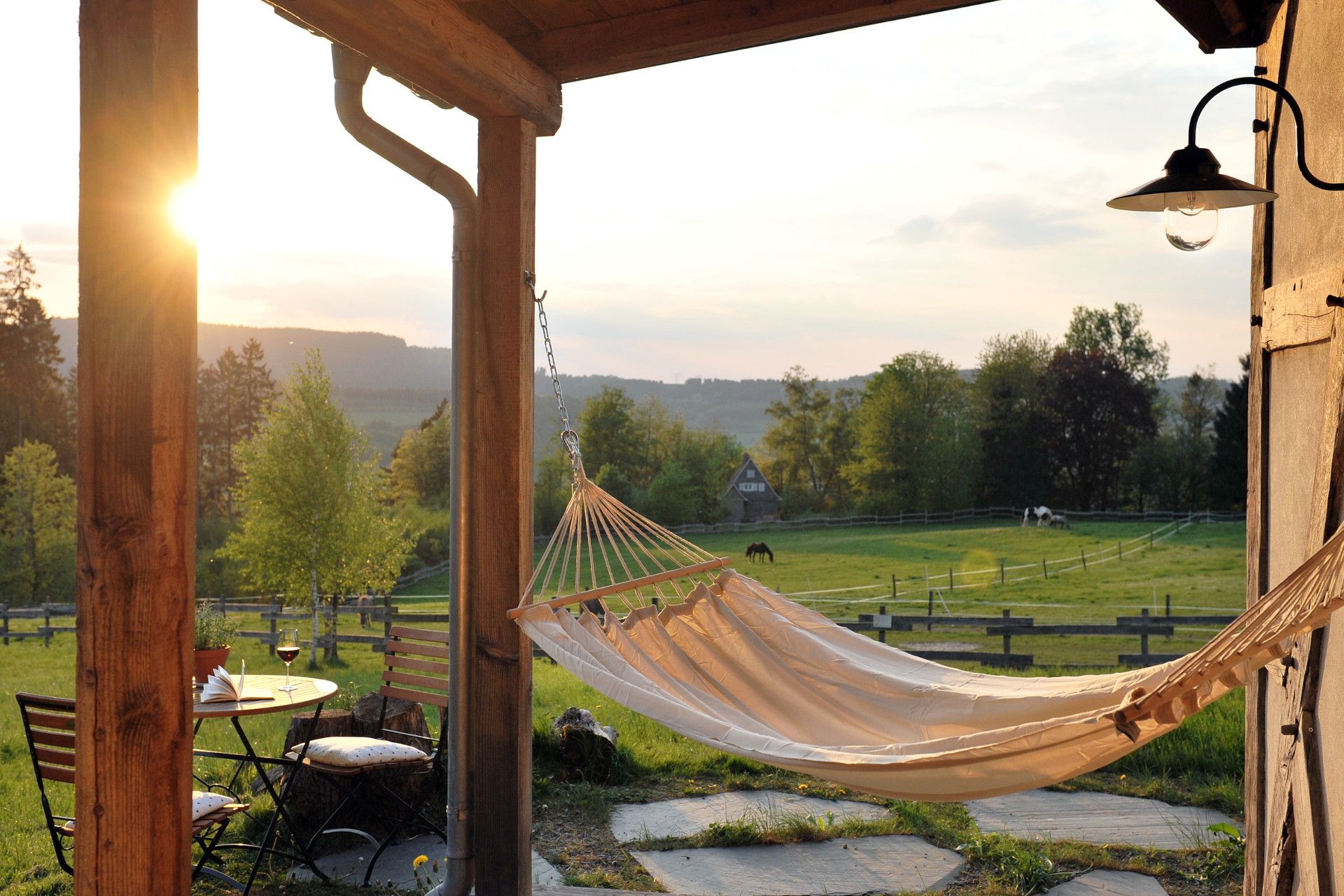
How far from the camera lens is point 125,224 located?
1.30 meters

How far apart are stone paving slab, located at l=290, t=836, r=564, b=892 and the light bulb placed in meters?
2.31

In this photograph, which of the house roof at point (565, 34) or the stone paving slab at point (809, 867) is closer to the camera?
the house roof at point (565, 34)

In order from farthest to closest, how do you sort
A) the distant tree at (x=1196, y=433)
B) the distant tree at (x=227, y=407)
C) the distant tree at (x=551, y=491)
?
the distant tree at (x=227, y=407), the distant tree at (x=551, y=491), the distant tree at (x=1196, y=433)

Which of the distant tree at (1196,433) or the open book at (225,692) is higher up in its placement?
the distant tree at (1196,433)

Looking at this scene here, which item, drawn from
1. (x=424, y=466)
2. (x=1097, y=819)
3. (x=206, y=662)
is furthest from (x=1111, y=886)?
(x=424, y=466)

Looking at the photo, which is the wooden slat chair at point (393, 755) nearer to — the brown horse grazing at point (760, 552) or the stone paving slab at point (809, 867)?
the stone paving slab at point (809, 867)

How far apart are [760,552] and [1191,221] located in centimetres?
1774

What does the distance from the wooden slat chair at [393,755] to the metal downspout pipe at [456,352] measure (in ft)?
1.53

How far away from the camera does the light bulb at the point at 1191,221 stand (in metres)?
1.83

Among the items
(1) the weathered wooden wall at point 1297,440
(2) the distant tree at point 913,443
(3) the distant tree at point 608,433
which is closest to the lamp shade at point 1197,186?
(1) the weathered wooden wall at point 1297,440

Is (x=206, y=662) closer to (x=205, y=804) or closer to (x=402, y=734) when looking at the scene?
(x=205, y=804)

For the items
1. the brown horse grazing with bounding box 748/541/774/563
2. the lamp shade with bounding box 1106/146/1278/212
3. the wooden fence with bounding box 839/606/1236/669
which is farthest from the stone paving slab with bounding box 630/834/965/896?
the brown horse grazing with bounding box 748/541/774/563

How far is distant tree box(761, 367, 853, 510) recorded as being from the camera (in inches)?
979

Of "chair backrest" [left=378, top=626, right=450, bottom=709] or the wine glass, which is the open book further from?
"chair backrest" [left=378, top=626, right=450, bottom=709]
